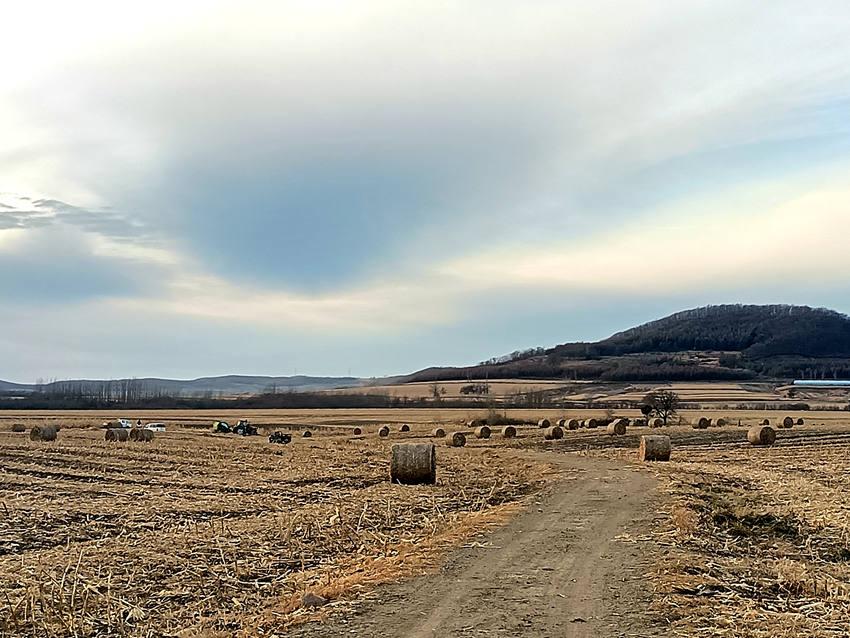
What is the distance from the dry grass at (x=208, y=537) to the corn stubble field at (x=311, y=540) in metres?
0.04

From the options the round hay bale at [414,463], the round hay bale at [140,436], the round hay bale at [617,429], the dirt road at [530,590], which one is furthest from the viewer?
the round hay bale at [617,429]

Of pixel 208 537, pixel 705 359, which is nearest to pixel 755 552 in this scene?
pixel 208 537

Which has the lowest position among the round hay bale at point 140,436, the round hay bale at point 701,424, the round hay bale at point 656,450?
the round hay bale at point 701,424

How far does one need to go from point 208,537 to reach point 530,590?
5731 mm

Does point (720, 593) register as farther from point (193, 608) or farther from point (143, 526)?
point (143, 526)

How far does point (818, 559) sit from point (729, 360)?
523 ft

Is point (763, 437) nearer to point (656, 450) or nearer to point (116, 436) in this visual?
point (656, 450)

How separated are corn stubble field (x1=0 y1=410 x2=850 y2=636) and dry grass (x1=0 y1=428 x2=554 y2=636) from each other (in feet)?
0.13

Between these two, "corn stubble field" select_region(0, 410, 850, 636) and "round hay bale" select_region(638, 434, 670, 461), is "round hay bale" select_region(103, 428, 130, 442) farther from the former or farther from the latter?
"round hay bale" select_region(638, 434, 670, 461)

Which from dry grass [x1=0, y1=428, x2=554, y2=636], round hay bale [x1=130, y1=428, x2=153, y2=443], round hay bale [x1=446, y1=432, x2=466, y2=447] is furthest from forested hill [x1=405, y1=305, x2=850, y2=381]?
dry grass [x1=0, y1=428, x2=554, y2=636]

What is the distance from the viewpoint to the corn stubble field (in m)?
8.95

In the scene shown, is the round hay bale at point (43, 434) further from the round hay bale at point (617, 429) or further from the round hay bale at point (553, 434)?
the round hay bale at point (617, 429)

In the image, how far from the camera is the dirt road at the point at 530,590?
8398 mm

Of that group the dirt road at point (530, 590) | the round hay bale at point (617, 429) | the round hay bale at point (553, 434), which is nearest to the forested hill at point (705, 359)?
the round hay bale at point (617, 429)
